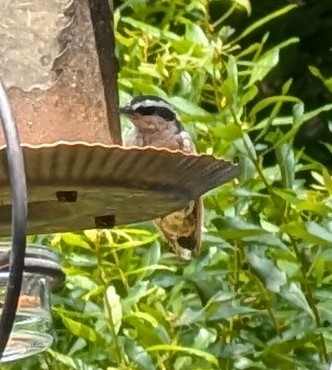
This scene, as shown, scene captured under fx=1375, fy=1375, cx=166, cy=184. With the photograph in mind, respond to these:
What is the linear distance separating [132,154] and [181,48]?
76cm

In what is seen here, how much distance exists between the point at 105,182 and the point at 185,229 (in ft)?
2.00

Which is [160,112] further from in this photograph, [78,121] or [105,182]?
[105,182]

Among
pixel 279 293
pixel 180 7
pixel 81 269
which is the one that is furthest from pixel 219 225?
pixel 180 7

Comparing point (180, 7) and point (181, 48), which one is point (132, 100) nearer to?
point (181, 48)

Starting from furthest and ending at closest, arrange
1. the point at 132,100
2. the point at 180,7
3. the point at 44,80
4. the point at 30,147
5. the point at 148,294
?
1. the point at 180,7
2. the point at 148,294
3. the point at 132,100
4. the point at 44,80
5. the point at 30,147

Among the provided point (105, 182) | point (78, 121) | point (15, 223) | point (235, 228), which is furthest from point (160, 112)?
point (15, 223)

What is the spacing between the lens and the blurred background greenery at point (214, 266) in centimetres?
180

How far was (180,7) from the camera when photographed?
7.26 ft

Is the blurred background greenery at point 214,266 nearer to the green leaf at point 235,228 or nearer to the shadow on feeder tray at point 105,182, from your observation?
the green leaf at point 235,228

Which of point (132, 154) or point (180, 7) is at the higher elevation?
point (180, 7)

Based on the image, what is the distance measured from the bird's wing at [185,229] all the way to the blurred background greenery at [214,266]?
0.02 meters

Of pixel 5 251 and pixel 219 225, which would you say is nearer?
pixel 5 251

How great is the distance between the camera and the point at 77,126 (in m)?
1.44

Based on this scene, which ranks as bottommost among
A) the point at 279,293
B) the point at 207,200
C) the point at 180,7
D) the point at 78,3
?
the point at 279,293
